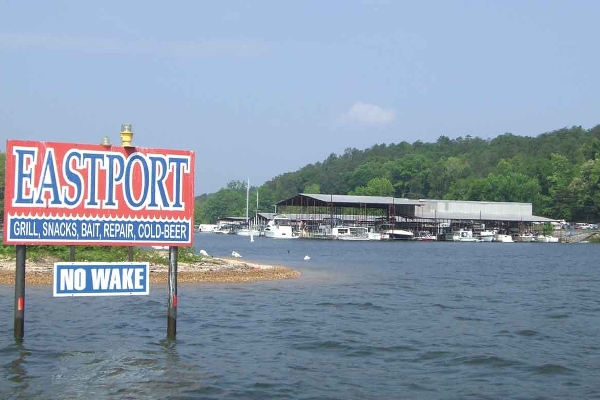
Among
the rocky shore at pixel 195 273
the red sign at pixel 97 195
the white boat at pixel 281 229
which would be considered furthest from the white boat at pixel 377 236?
the red sign at pixel 97 195

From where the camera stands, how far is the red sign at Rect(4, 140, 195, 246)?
54.7 ft

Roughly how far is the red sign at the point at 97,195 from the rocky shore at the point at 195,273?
53.7 ft

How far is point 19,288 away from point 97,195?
2826 millimetres

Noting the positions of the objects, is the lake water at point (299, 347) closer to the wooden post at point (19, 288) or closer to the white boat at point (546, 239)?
the wooden post at point (19, 288)

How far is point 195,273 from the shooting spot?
3956 centimetres

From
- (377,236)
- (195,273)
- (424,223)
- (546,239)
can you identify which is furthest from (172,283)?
(546,239)

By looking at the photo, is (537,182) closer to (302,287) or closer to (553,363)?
(302,287)

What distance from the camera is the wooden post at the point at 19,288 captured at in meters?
17.3

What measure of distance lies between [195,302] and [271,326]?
5.87m

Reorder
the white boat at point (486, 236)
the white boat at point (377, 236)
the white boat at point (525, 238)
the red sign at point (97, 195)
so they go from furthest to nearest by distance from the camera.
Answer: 1. the white boat at point (525, 238)
2. the white boat at point (486, 236)
3. the white boat at point (377, 236)
4. the red sign at point (97, 195)

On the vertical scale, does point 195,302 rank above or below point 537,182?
below

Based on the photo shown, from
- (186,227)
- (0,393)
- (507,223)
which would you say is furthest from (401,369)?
(507,223)

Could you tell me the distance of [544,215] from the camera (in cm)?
18925

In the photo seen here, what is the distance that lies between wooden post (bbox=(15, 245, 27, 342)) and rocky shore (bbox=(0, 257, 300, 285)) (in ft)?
46.2
